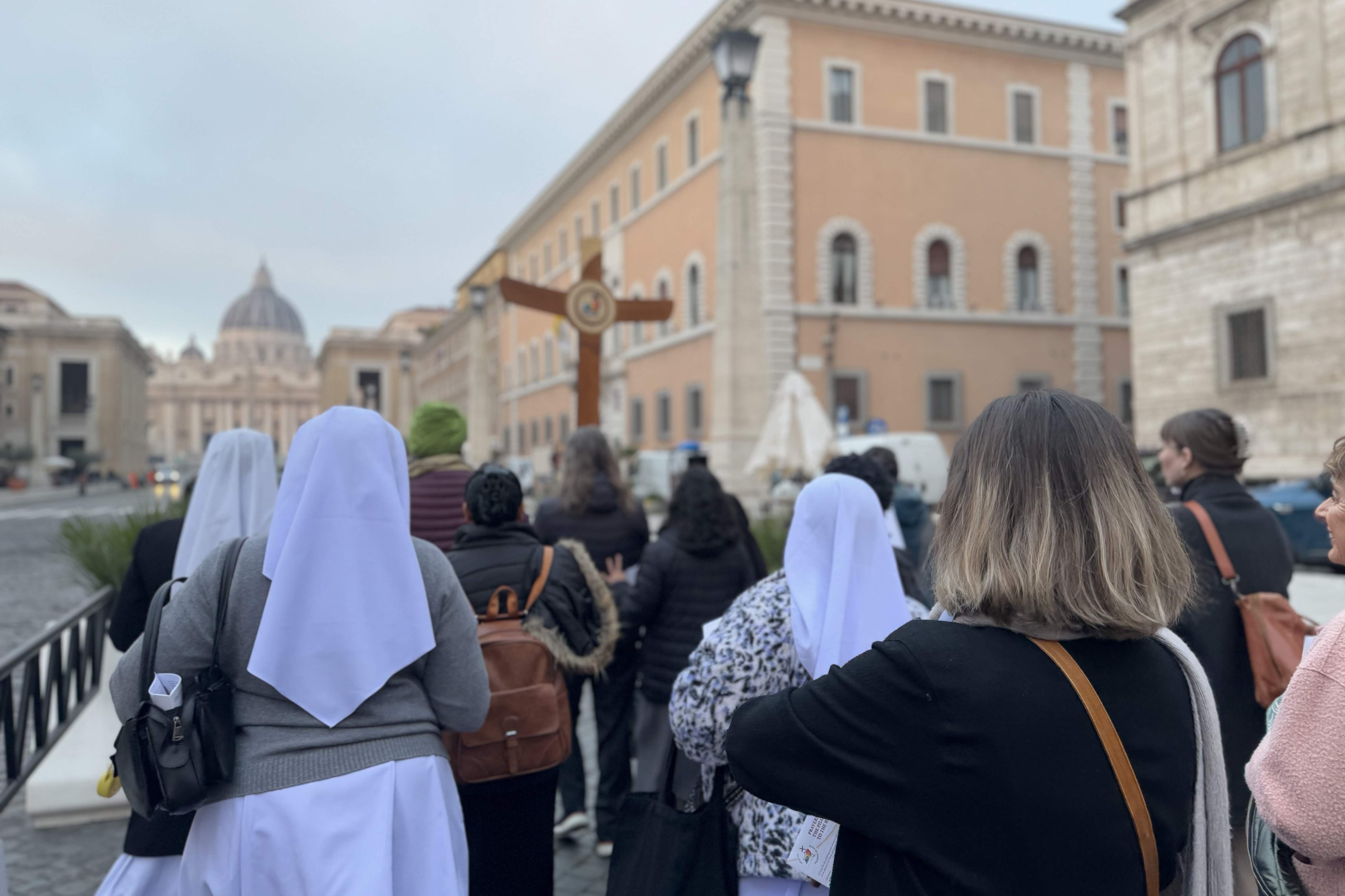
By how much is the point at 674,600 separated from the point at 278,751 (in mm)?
2196

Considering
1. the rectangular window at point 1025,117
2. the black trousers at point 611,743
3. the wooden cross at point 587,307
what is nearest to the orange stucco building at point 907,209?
the rectangular window at point 1025,117

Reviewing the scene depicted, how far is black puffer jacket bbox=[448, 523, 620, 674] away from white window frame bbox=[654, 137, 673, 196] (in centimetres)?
2764

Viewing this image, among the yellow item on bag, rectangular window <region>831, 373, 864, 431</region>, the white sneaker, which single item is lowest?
the white sneaker

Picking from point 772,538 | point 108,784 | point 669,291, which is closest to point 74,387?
point 669,291

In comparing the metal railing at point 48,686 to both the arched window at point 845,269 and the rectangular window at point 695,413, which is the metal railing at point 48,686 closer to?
the arched window at point 845,269

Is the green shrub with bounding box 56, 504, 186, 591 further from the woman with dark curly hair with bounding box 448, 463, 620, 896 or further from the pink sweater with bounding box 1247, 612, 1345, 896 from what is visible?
the pink sweater with bounding box 1247, 612, 1345, 896

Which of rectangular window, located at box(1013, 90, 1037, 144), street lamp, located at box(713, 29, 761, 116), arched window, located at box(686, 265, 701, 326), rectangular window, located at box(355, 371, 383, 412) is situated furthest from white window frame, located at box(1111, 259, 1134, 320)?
rectangular window, located at box(355, 371, 383, 412)

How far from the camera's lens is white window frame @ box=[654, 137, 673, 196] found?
30219mm

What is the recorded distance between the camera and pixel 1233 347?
19250 millimetres

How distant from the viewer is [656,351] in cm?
3167

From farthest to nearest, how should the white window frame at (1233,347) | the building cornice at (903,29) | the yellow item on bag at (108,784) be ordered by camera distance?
the building cornice at (903,29), the white window frame at (1233,347), the yellow item on bag at (108,784)

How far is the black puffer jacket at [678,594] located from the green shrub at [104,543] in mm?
3517

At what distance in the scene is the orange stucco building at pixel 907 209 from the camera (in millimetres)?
25594

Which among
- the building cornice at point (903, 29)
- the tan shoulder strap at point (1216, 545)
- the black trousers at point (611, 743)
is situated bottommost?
the black trousers at point (611, 743)
